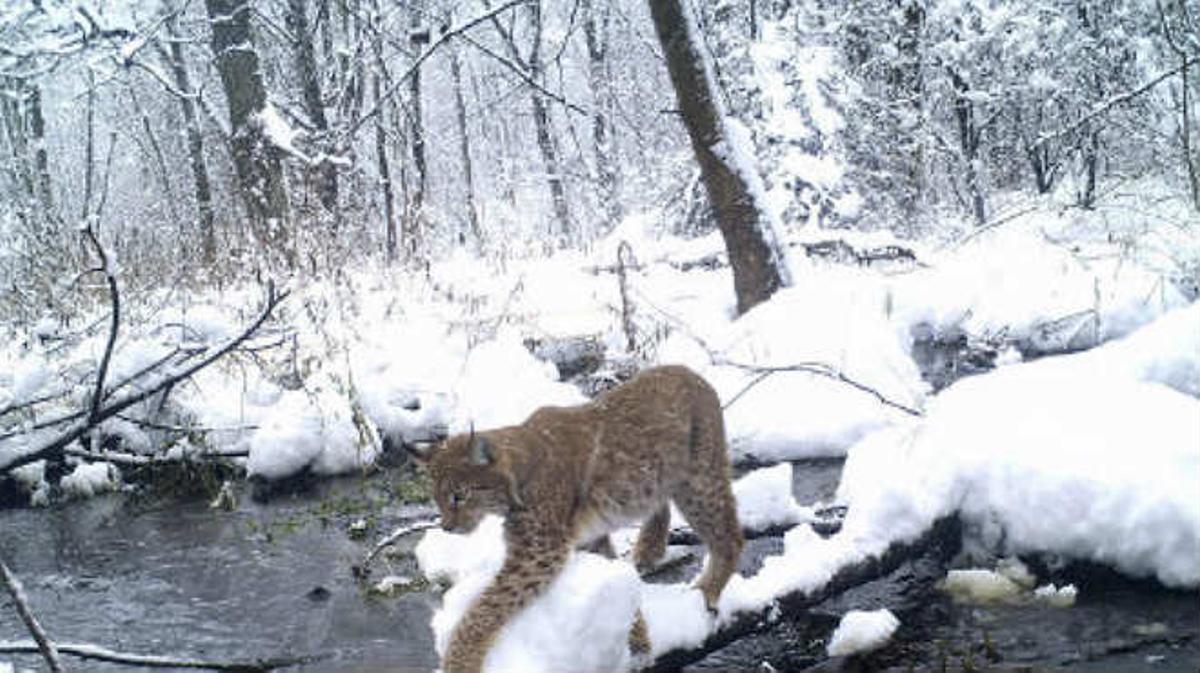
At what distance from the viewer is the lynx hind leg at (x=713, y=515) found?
4516mm

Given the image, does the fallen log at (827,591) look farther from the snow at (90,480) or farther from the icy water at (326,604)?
the snow at (90,480)

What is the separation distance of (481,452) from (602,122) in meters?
23.6

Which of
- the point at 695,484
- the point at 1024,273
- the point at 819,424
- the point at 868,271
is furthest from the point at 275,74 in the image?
the point at 695,484

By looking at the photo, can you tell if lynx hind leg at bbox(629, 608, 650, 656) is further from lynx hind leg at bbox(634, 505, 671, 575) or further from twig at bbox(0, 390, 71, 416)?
twig at bbox(0, 390, 71, 416)

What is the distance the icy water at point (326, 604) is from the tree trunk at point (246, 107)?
15.7 feet

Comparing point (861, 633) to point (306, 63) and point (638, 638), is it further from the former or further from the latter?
point (306, 63)

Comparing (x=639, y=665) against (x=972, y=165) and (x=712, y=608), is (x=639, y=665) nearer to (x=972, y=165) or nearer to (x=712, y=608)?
(x=712, y=608)

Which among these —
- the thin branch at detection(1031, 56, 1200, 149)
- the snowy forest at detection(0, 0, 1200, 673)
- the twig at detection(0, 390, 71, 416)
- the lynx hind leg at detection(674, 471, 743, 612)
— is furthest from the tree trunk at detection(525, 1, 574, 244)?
the lynx hind leg at detection(674, 471, 743, 612)

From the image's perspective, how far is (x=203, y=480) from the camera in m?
7.32

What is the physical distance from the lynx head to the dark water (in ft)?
2.32

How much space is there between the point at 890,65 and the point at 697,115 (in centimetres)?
939

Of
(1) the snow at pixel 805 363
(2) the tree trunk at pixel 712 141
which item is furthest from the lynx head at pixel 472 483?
(2) the tree trunk at pixel 712 141

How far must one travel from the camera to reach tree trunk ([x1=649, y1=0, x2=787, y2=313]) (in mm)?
8508

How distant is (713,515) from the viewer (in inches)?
180
